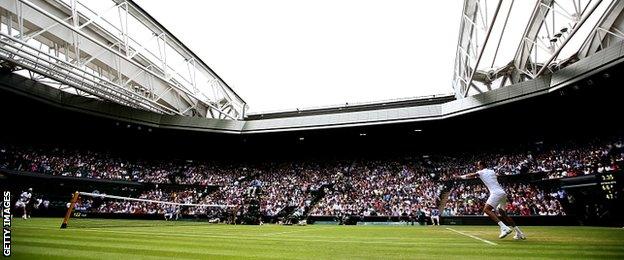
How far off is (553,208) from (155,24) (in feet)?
97.6

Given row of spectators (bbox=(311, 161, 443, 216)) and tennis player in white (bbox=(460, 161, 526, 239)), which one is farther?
row of spectators (bbox=(311, 161, 443, 216))

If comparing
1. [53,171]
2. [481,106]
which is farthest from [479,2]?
[53,171]

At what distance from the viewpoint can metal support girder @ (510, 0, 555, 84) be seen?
65.8 feet

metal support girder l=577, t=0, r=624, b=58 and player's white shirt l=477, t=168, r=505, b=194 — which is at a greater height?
metal support girder l=577, t=0, r=624, b=58

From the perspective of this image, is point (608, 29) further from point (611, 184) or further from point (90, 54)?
point (90, 54)

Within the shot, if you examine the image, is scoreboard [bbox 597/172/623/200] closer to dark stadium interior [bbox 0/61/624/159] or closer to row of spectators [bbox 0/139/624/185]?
row of spectators [bbox 0/139/624/185]

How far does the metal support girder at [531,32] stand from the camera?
20041mm

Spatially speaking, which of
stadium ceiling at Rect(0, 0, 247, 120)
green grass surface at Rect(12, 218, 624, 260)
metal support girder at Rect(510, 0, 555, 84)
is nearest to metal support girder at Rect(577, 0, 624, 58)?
metal support girder at Rect(510, 0, 555, 84)

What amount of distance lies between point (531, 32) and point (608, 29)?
3702mm

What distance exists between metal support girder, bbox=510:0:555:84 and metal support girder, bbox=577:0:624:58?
2.53m

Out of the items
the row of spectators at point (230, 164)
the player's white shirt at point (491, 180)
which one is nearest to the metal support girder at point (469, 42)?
the row of spectators at point (230, 164)

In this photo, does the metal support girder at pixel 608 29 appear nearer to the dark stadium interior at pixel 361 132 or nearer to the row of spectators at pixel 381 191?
the dark stadium interior at pixel 361 132

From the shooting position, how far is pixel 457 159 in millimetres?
36781

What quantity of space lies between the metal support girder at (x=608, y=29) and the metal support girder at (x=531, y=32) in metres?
2.53
